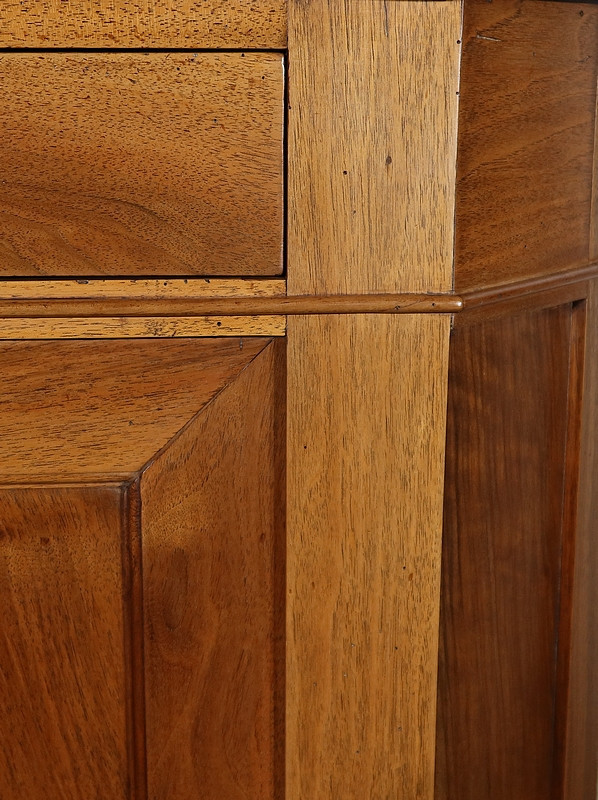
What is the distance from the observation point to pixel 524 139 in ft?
1.99

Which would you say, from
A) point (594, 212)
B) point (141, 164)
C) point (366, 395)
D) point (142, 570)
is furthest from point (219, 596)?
point (594, 212)

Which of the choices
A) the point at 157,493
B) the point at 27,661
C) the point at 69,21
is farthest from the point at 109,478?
the point at 69,21

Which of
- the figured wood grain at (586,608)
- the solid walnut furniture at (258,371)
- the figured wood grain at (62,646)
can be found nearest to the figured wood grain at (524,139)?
the solid walnut furniture at (258,371)

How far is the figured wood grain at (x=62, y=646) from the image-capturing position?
1.86ft

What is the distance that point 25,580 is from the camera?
1.87ft

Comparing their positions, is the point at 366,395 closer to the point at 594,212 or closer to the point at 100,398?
the point at 100,398

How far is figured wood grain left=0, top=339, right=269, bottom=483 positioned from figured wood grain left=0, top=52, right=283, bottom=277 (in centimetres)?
5

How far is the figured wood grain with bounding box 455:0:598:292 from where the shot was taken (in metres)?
0.55

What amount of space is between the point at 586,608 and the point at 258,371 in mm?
412

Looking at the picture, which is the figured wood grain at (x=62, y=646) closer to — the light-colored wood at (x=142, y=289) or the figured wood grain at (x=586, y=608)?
the light-colored wood at (x=142, y=289)

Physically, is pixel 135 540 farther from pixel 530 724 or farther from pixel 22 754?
pixel 530 724

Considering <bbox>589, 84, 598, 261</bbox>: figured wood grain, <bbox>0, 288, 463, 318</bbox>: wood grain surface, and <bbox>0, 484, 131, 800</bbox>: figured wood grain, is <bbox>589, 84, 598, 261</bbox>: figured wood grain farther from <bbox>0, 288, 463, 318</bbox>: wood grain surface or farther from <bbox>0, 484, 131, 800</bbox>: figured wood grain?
<bbox>0, 484, 131, 800</bbox>: figured wood grain

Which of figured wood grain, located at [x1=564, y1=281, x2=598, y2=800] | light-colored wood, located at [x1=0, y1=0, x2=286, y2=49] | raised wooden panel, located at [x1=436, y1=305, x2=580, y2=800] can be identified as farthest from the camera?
figured wood grain, located at [x1=564, y1=281, x2=598, y2=800]

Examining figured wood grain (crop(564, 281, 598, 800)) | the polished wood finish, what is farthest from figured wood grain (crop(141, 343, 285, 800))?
figured wood grain (crop(564, 281, 598, 800))
